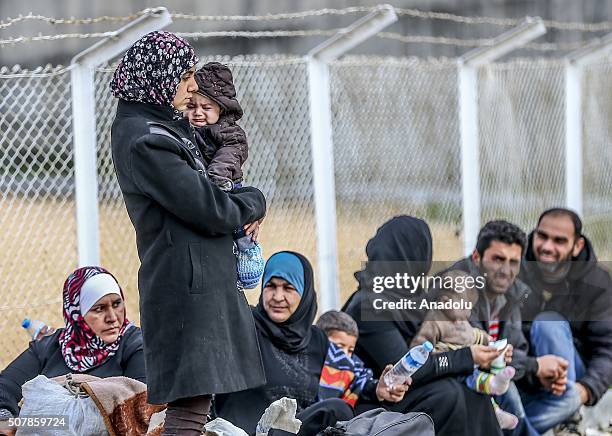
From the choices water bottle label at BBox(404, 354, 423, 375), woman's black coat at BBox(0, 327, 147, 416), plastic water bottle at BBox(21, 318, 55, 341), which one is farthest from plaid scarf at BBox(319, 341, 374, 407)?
plastic water bottle at BBox(21, 318, 55, 341)

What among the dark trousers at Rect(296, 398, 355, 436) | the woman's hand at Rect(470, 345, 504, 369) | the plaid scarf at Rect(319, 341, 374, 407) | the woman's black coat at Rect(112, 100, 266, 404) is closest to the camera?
the woman's black coat at Rect(112, 100, 266, 404)

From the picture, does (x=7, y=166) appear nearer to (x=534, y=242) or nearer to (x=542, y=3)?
(x=534, y=242)

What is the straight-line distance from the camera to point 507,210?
805 centimetres

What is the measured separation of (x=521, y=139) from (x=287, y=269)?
13.1 ft

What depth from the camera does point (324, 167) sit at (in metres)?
6.05

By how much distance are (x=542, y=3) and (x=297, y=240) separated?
56.0 ft

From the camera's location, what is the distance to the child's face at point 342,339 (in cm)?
509

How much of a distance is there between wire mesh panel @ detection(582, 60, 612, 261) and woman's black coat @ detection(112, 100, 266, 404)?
5981mm

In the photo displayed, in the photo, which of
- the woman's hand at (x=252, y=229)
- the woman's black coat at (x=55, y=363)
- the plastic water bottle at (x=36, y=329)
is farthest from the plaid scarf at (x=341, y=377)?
the woman's hand at (x=252, y=229)

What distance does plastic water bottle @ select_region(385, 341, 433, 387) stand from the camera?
459 cm

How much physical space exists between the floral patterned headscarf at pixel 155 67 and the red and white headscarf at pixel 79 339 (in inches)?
46.7

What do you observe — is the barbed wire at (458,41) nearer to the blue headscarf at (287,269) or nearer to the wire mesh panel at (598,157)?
the wire mesh panel at (598,157)

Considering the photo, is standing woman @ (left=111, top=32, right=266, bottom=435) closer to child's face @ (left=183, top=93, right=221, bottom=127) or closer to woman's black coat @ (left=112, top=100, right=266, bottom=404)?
woman's black coat @ (left=112, top=100, right=266, bottom=404)

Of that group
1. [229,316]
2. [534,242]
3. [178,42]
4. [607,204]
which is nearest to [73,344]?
[229,316]
